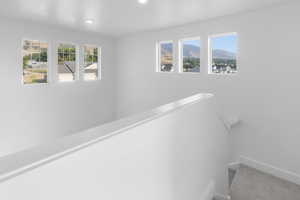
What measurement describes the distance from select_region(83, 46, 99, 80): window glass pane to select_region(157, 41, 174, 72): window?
1842 millimetres

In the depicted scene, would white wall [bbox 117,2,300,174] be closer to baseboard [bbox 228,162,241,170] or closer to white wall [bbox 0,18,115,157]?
baseboard [bbox 228,162,241,170]

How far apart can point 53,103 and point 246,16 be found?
439 cm

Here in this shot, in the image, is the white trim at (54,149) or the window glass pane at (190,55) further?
the window glass pane at (190,55)

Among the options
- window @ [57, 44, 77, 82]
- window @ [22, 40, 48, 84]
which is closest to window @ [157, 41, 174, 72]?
window @ [57, 44, 77, 82]

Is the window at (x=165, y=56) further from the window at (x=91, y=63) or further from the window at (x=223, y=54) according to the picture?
the window at (x=91, y=63)

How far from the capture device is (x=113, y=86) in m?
6.34

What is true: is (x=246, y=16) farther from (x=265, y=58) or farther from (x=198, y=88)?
(x=198, y=88)

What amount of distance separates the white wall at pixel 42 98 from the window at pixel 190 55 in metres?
2.34

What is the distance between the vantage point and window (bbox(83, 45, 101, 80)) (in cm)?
571

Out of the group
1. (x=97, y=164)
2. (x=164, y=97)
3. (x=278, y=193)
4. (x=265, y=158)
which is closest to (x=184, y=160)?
(x=97, y=164)

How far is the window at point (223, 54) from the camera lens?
3.99 m

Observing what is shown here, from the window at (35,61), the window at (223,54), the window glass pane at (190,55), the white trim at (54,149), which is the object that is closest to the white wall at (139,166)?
the white trim at (54,149)

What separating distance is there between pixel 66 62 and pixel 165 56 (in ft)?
8.11

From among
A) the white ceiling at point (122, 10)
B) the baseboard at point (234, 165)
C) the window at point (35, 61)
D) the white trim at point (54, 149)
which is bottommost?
the baseboard at point (234, 165)
